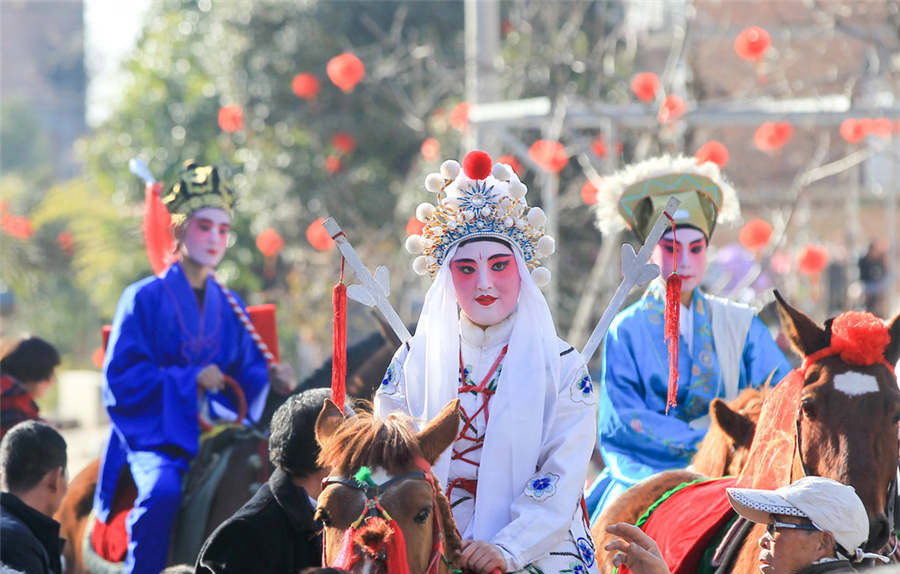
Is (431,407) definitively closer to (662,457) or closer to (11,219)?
(662,457)

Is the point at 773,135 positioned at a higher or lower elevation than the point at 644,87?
lower

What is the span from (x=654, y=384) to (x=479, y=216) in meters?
1.77

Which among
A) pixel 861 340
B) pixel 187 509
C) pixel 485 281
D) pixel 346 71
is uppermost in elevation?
pixel 346 71

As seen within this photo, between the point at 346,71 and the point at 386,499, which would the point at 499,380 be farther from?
the point at 346,71

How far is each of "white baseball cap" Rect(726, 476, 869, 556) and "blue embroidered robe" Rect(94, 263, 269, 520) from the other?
3371 millimetres

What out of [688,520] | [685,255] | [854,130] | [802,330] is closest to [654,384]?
[685,255]

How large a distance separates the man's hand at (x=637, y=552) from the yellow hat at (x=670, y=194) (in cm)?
213

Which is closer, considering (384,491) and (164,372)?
(384,491)

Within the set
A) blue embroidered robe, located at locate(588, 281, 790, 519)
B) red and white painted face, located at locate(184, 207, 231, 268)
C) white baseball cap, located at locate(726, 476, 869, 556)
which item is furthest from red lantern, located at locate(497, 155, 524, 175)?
white baseball cap, located at locate(726, 476, 869, 556)

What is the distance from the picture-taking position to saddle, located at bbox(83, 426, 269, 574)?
5.72 metres

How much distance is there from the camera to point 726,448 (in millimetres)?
4625

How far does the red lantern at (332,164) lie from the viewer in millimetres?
16609

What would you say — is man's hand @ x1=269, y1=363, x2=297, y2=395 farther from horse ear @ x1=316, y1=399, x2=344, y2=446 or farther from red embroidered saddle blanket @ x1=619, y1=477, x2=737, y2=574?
horse ear @ x1=316, y1=399, x2=344, y2=446

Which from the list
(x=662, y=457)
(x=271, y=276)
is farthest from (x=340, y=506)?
(x=271, y=276)
